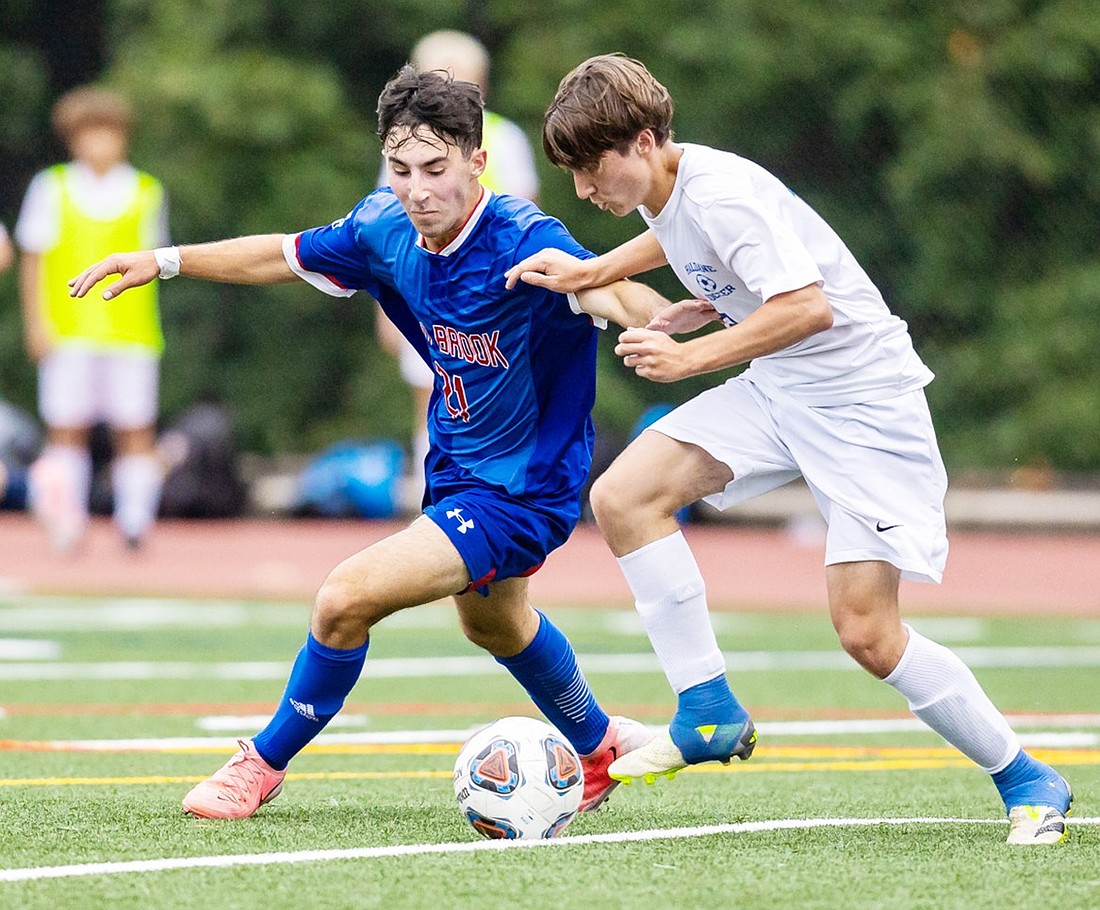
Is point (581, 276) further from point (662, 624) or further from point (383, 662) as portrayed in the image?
point (383, 662)

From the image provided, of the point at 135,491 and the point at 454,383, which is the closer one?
the point at 454,383

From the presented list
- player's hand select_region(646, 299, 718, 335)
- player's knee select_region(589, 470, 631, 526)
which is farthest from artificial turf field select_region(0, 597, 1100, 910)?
player's hand select_region(646, 299, 718, 335)

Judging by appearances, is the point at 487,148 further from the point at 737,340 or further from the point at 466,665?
the point at 737,340

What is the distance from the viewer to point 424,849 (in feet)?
13.9

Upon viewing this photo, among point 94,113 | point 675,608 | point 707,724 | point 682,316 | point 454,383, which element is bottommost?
point 707,724

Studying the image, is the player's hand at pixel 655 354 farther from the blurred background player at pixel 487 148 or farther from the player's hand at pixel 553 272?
the blurred background player at pixel 487 148

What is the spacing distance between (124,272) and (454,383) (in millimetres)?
900

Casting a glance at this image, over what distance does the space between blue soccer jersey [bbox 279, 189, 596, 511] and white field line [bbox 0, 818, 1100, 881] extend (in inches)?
33.6

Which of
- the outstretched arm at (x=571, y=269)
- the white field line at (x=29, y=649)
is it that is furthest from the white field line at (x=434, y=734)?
the white field line at (x=29, y=649)

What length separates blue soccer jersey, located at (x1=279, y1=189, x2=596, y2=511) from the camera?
15.8 feet

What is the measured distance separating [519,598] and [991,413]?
40.7ft

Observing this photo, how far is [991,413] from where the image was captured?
16.8 meters

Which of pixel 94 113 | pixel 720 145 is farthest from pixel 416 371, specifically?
pixel 720 145

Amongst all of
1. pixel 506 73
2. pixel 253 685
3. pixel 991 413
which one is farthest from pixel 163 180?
pixel 253 685
